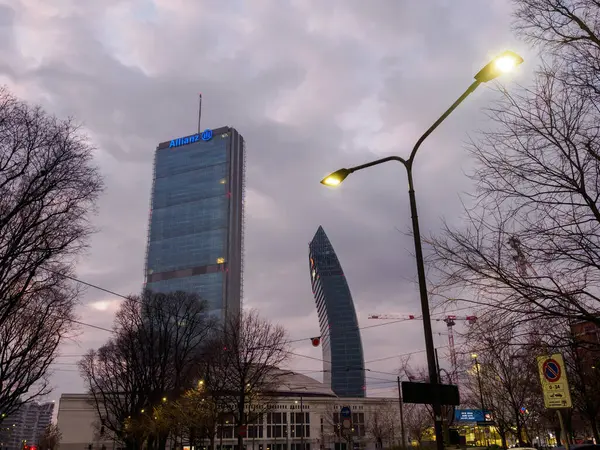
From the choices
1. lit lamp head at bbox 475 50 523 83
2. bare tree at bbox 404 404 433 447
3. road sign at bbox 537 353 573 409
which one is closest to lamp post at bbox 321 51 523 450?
lit lamp head at bbox 475 50 523 83

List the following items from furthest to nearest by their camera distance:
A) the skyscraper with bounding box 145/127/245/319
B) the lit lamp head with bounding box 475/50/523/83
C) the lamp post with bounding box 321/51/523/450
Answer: the skyscraper with bounding box 145/127/245/319 < the lamp post with bounding box 321/51/523/450 < the lit lamp head with bounding box 475/50/523/83

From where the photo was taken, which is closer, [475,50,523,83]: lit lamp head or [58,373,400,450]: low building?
[475,50,523,83]: lit lamp head

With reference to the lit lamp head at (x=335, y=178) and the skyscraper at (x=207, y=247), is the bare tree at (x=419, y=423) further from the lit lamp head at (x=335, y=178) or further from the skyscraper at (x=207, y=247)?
the skyscraper at (x=207, y=247)

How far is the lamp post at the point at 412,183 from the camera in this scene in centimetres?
897

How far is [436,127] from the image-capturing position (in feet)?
36.7

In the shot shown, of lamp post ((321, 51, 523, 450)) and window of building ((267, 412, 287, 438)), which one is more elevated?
lamp post ((321, 51, 523, 450))

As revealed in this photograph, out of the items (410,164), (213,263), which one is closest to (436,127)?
(410,164)

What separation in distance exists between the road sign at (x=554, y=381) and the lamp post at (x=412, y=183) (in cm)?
253

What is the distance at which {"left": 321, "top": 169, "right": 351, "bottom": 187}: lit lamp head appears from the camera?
12016mm

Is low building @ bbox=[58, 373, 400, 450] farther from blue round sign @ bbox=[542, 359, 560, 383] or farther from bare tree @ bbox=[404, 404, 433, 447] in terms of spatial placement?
blue round sign @ bbox=[542, 359, 560, 383]

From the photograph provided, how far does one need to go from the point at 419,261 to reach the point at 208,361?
39227 millimetres

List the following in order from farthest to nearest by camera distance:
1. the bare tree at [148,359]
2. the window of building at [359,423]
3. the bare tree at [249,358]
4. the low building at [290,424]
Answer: the window of building at [359,423] < the low building at [290,424] < the bare tree at [148,359] < the bare tree at [249,358]

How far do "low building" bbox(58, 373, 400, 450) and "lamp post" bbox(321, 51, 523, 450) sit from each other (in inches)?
3433

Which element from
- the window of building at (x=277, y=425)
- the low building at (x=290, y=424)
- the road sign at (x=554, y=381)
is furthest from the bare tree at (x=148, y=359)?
the window of building at (x=277, y=425)
